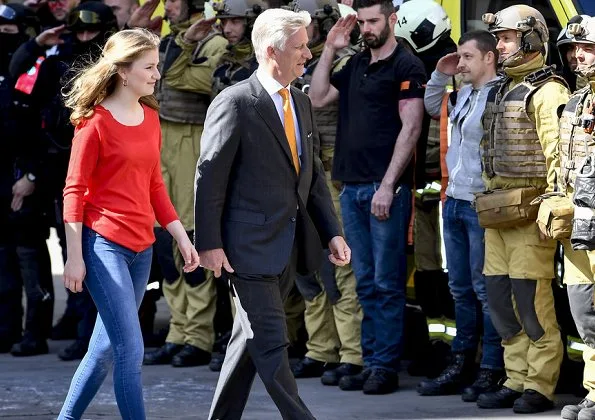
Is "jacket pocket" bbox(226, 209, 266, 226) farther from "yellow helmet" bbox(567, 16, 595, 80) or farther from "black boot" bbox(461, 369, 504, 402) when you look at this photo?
"black boot" bbox(461, 369, 504, 402)

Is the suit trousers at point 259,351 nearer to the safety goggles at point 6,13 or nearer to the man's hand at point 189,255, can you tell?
the man's hand at point 189,255

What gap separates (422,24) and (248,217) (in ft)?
9.42

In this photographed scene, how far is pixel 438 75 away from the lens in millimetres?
8484

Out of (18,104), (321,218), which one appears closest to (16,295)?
(18,104)

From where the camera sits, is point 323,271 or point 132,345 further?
point 323,271

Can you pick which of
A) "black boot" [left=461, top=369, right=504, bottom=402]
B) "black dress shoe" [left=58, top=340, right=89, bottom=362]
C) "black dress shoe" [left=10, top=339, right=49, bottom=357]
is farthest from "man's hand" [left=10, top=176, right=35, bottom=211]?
"black boot" [left=461, top=369, right=504, bottom=402]

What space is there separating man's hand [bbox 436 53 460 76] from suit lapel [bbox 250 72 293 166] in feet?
7.01

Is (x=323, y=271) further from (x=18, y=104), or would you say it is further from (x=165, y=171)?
(x=18, y=104)

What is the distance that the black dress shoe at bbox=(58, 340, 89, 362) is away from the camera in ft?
33.1

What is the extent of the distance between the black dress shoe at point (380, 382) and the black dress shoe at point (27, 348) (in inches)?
106

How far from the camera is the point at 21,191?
1029cm

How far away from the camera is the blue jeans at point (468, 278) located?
833cm

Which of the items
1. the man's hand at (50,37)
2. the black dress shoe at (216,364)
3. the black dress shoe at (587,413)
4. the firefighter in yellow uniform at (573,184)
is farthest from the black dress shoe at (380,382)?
the man's hand at (50,37)

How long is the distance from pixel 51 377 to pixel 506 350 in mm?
2906
